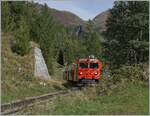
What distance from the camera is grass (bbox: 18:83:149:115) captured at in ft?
53.3

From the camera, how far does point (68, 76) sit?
47.5 m

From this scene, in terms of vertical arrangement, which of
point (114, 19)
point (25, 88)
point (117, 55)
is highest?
point (114, 19)

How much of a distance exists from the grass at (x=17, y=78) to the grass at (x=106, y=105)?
21.8 ft

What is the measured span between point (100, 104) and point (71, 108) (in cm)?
176

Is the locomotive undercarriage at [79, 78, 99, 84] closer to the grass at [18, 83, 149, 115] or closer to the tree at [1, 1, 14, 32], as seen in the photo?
the tree at [1, 1, 14, 32]

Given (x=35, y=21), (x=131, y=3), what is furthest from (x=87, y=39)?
(x=131, y=3)

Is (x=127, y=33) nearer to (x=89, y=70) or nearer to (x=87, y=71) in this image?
(x=89, y=70)

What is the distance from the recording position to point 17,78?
34562 mm

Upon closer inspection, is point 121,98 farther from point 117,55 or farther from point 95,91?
point 117,55

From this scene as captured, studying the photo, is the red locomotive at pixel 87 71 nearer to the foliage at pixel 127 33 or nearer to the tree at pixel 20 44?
the foliage at pixel 127 33

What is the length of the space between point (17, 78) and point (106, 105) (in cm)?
1747

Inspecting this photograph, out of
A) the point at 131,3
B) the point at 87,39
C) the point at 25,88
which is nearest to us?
the point at 25,88

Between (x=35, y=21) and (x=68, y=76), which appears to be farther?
(x=35, y=21)

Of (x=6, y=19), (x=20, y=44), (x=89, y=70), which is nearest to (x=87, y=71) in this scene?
(x=89, y=70)
